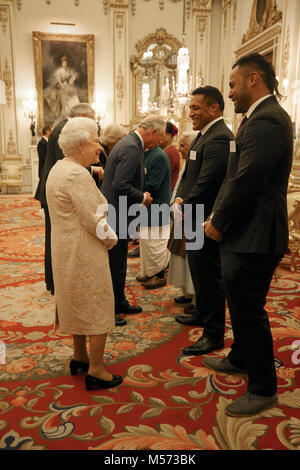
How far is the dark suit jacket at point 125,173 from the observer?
3000 millimetres

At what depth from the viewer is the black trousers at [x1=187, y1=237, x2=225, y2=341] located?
2.68 meters

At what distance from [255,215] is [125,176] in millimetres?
1379

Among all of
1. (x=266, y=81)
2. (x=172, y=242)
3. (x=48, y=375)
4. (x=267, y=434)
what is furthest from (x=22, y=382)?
(x=266, y=81)

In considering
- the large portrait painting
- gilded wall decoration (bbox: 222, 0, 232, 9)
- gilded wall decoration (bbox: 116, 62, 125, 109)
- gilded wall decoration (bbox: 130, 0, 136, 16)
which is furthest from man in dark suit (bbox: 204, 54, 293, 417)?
gilded wall decoration (bbox: 130, 0, 136, 16)

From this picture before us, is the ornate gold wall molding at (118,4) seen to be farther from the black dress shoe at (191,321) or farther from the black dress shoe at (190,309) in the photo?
the black dress shoe at (191,321)

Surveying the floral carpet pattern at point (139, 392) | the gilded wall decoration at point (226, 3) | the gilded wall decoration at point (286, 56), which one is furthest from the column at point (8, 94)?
the floral carpet pattern at point (139, 392)

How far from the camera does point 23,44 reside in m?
11.5

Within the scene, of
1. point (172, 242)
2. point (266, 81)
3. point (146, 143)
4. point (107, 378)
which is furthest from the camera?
point (172, 242)

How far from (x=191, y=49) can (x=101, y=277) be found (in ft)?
39.1

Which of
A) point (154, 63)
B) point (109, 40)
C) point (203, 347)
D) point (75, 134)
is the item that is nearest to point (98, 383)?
point (203, 347)

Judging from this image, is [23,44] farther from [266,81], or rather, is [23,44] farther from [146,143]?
[266,81]

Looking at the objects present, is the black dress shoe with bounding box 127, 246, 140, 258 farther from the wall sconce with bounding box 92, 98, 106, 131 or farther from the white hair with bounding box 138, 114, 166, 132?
the wall sconce with bounding box 92, 98, 106, 131

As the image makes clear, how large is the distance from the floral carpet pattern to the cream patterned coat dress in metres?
0.44

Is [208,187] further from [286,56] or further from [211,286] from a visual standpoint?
[286,56]
